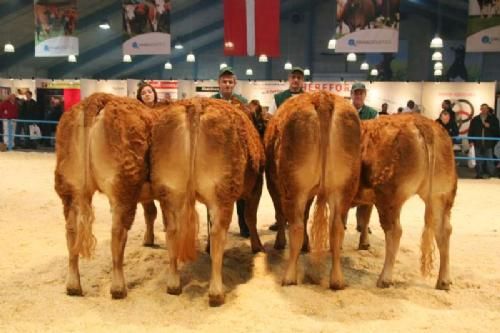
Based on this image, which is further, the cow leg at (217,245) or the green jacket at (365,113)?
the green jacket at (365,113)

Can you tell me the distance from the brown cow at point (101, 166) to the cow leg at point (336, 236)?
162 cm

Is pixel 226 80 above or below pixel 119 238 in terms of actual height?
above

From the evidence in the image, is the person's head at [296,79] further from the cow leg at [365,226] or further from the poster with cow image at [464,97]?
the poster with cow image at [464,97]

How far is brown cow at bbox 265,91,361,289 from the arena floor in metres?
0.38

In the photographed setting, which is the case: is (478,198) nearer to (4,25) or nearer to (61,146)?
(61,146)

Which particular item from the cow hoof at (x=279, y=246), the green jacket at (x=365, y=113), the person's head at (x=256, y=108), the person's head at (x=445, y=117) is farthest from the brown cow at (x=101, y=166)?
the person's head at (x=445, y=117)

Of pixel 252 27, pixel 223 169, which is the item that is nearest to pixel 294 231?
pixel 223 169

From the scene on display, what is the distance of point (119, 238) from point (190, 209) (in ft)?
2.11

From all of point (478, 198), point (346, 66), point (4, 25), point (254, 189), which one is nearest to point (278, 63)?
point (346, 66)

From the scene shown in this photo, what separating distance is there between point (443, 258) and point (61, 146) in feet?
11.3

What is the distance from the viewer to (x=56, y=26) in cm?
1359

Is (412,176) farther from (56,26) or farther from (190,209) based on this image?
(56,26)

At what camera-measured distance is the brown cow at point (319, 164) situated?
4.36 m

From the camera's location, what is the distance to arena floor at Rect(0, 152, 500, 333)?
12.7 feet
